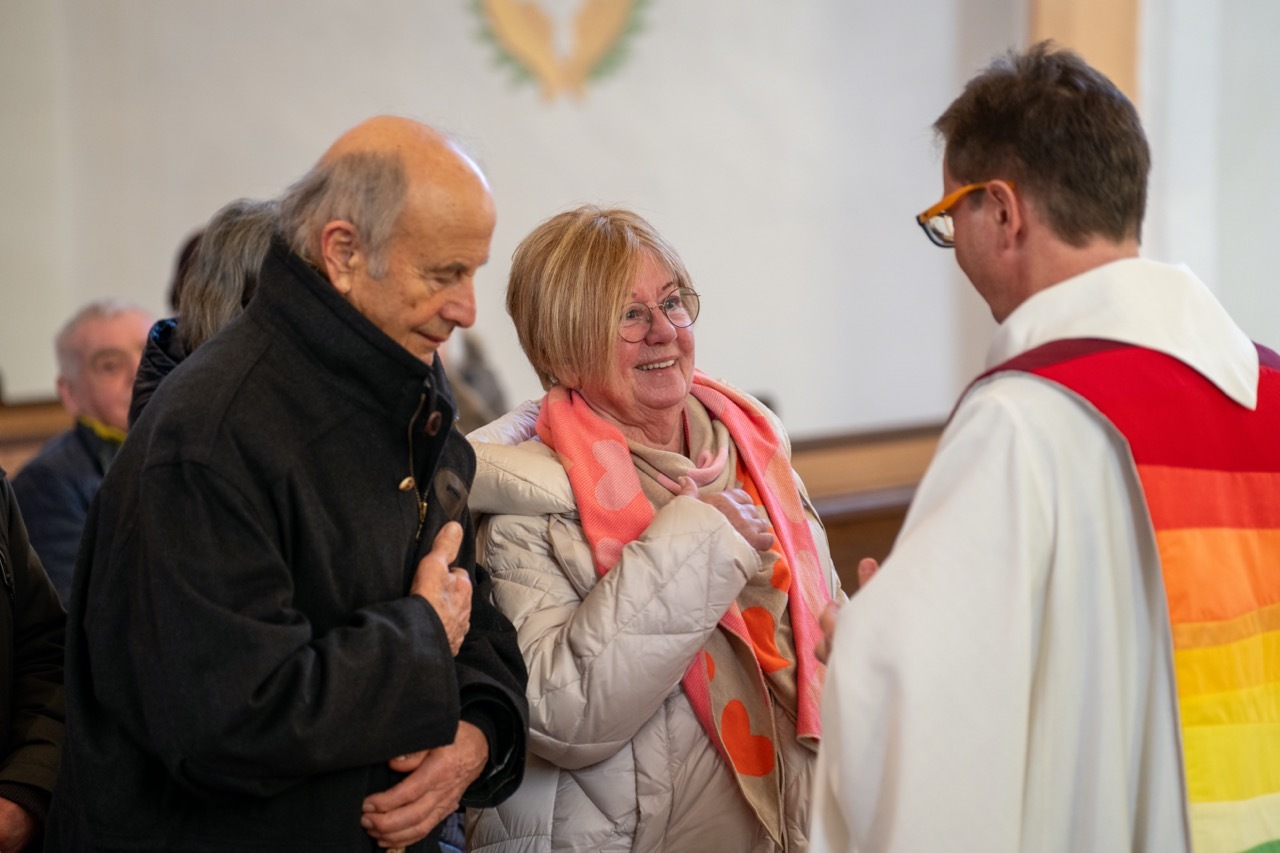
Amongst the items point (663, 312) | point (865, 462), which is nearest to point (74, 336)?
point (663, 312)

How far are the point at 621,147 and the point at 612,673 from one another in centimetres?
461

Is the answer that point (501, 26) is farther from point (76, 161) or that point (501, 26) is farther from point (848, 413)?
point (848, 413)

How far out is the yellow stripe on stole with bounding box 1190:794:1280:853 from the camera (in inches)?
62.4

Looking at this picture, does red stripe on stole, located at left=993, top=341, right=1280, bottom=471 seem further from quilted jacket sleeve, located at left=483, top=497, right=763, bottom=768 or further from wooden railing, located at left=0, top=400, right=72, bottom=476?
wooden railing, located at left=0, top=400, right=72, bottom=476

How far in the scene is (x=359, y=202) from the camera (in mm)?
1621

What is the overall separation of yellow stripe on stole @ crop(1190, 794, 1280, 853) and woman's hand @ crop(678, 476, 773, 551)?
0.77 meters

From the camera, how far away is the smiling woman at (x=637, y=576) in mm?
1986

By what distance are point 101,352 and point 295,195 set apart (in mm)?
1851

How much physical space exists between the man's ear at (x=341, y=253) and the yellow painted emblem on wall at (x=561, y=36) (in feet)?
14.8

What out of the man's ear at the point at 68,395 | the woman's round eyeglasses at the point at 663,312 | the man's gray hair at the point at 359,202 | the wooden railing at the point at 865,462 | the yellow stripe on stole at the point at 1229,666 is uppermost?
the man's gray hair at the point at 359,202

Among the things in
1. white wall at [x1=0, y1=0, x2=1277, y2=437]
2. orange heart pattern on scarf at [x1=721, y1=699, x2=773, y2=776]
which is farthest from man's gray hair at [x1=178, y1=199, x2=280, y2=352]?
white wall at [x1=0, y1=0, x2=1277, y2=437]

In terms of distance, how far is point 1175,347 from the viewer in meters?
1.61

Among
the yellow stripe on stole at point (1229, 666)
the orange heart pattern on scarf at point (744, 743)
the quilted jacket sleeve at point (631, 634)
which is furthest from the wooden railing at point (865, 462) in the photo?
the yellow stripe on stole at point (1229, 666)

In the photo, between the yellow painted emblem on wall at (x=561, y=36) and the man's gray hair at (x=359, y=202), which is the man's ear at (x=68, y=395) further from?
the yellow painted emblem on wall at (x=561, y=36)
